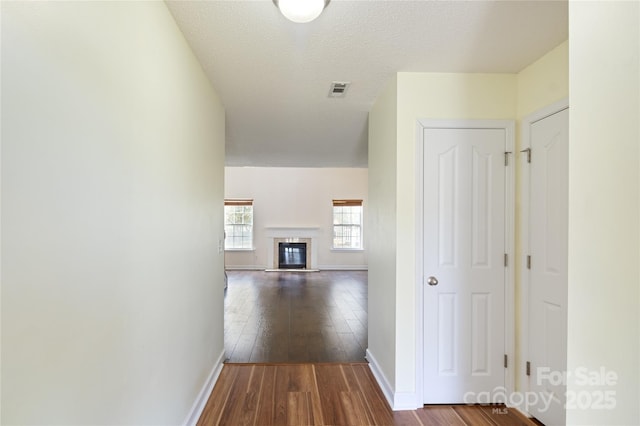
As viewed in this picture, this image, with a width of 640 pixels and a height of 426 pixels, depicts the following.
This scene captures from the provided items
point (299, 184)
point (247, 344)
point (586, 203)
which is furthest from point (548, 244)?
point (299, 184)

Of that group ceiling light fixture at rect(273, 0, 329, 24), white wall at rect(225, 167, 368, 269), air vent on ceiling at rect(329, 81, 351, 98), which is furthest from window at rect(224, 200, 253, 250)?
ceiling light fixture at rect(273, 0, 329, 24)

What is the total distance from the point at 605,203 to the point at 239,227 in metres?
9.69

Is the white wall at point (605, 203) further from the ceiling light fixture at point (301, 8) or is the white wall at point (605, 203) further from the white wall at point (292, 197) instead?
Result: the white wall at point (292, 197)

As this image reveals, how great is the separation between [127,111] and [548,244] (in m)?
2.55

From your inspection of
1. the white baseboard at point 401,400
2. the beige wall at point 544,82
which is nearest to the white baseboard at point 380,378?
the white baseboard at point 401,400

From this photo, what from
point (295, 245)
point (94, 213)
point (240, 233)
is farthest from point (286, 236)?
point (94, 213)

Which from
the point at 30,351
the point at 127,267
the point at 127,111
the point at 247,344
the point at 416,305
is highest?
the point at 127,111

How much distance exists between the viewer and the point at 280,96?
2826 mm

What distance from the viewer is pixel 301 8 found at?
1519mm

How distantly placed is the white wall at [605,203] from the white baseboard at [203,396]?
6.88 ft

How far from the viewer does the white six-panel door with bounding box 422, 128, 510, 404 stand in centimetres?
244

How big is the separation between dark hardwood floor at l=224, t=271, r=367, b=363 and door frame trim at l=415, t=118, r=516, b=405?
1233 millimetres

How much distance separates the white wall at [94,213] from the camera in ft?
2.52

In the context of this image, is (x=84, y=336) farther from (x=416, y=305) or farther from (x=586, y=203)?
(x=416, y=305)
